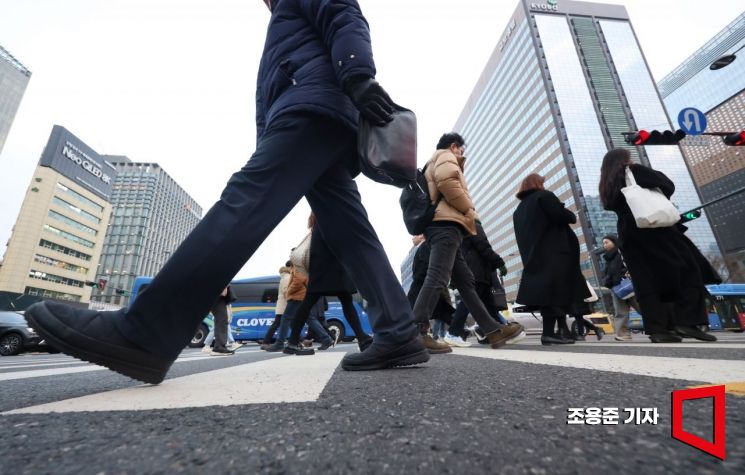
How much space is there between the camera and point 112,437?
2.01ft

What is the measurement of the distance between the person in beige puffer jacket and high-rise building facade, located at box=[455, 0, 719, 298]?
61.7m

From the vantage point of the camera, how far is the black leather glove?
1475 millimetres

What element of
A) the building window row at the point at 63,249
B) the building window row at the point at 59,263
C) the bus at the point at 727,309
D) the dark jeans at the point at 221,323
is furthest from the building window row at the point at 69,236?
the bus at the point at 727,309

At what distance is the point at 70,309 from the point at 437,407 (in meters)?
1.22

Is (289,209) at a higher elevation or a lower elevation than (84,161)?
lower

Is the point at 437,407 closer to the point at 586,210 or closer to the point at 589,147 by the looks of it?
the point at 586,210

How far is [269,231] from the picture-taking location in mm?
1356

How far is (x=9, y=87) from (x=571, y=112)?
10473cm

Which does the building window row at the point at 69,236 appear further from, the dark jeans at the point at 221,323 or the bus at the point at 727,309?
the bus at the point at 727,309

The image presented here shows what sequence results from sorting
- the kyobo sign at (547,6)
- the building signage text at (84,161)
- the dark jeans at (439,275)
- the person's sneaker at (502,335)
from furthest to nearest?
the kyobo sign at (547,6) → the building signage text at (84,161) → the person's sneaker at (502,335) → the dark jeans at (439,275)

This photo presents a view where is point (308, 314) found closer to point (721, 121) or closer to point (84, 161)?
point (84, 161)

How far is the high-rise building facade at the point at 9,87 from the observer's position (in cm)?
6581

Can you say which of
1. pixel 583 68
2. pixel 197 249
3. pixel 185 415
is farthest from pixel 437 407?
pixel 583 68

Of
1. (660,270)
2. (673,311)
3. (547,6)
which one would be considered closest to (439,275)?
(660,270)
